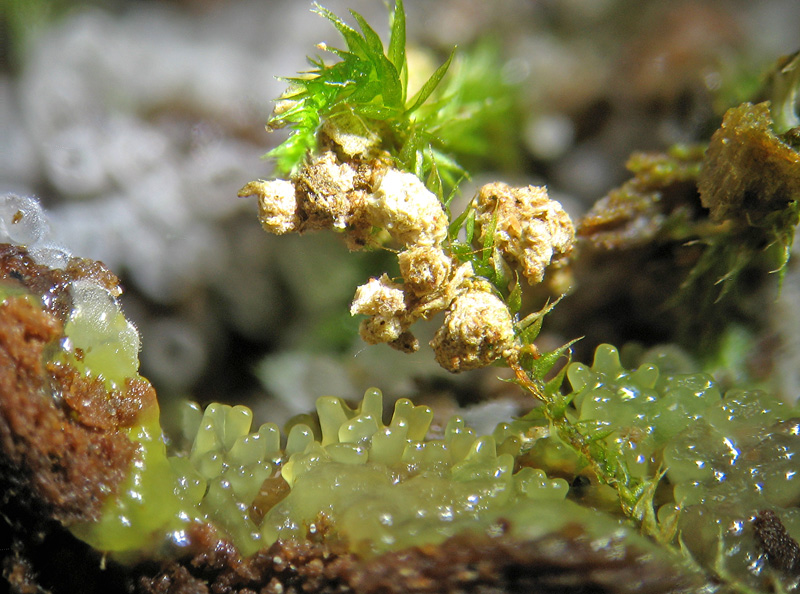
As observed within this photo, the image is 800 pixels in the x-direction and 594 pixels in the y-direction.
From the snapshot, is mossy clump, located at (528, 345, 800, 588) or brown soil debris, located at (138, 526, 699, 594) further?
mossy clump, located at (528, 345, 800, 588)

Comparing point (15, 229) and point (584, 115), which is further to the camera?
point (584, 115)

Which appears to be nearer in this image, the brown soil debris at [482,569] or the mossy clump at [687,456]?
the brown soil debris at [482,569]

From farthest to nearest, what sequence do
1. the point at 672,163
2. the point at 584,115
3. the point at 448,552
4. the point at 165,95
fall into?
the point at 584,115 → the point at 165,95 → the point at 672,163 → the point at 448,552

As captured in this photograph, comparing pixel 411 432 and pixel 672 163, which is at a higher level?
pixel 672 163

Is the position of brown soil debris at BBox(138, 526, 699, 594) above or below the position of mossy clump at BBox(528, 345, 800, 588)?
below

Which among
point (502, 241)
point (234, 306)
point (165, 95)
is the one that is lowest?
point (502, 241)

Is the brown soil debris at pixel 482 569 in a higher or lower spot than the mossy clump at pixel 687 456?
lower

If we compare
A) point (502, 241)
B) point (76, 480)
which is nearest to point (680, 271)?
point (502, 241)

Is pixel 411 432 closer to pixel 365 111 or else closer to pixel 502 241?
pixel 502 241

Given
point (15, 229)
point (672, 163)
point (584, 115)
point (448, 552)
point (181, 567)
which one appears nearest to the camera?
point (448, 552)

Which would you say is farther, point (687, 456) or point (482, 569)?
point (687, 456)

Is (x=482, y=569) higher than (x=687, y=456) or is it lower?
lower
